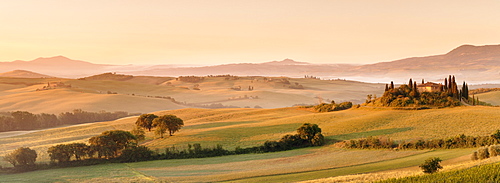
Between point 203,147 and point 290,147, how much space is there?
12.5 m

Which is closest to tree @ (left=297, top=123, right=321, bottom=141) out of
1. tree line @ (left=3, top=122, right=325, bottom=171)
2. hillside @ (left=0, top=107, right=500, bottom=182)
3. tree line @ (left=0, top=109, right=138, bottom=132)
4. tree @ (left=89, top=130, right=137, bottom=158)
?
tree line @ (left=3, top=122, right=325, bottom=171)

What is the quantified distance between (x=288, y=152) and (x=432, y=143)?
1741 cm

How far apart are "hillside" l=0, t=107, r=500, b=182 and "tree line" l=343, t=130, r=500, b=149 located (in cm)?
198

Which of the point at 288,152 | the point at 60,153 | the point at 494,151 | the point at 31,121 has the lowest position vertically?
the point at 288,152

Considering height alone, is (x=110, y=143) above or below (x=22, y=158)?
above

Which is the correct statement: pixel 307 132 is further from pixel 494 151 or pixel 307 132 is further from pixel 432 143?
pixel 494 151

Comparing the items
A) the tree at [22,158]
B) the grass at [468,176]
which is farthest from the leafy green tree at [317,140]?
→ the tree at [22,158]

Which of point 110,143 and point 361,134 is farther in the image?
point 361,134

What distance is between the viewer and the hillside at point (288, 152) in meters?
41.3

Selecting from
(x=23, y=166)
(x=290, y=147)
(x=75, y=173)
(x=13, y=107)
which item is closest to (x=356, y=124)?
(x=290, y=147)

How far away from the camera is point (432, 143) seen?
47.8 meters

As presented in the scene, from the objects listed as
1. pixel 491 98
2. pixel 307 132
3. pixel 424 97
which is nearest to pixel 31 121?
pixel 307 132

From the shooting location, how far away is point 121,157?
56.0 metres

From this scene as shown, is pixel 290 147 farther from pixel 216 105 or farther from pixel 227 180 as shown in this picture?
pixel 216 105
